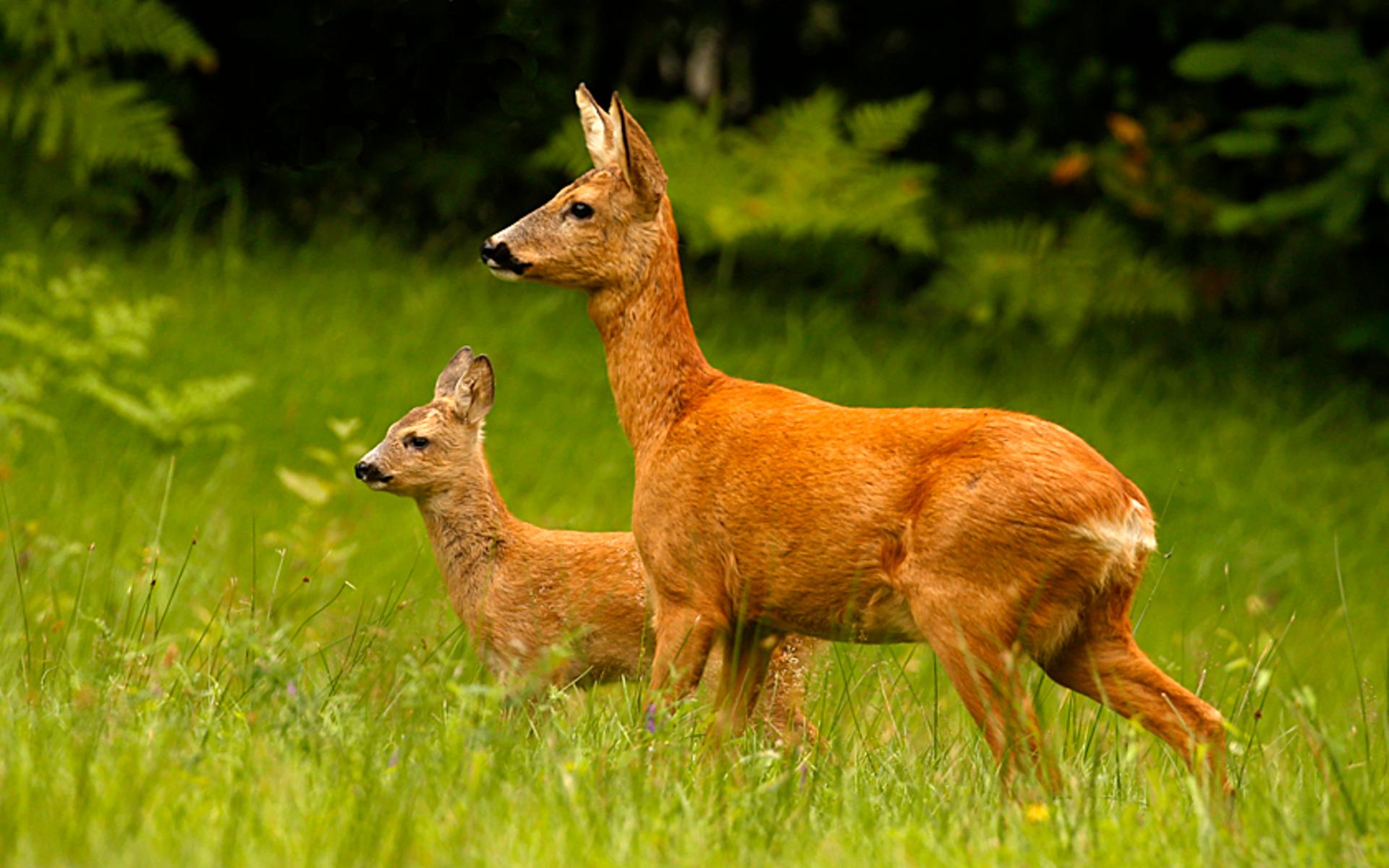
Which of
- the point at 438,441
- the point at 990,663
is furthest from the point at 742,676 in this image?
the point at 438,441

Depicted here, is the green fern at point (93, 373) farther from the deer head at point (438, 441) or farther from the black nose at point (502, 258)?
the black nose at point (502, 258)

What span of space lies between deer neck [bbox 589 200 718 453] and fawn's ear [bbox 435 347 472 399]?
989 mm

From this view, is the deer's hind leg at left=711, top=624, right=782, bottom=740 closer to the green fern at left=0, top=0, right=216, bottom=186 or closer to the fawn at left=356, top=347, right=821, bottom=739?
the fawn at left=356, top=347, right=821, bottom=739

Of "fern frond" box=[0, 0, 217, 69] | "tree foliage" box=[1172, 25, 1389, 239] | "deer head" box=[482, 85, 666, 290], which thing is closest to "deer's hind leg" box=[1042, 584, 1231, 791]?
"deer head" box=[482, 85, 666, 290]

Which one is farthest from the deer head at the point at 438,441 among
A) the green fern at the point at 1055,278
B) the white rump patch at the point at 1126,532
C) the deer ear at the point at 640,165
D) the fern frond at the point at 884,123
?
the fern frond at the point at 884,123

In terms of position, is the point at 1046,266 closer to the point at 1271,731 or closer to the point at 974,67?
the point at 974,67

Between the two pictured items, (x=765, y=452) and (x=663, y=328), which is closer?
(x=765, y=452)

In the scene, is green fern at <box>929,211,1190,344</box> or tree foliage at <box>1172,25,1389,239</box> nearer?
tree foliage at <box>1172,25,1389,239</box>

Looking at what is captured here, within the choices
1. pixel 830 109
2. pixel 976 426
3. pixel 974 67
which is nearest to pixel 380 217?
pixel 830 109

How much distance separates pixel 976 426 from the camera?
4.35m

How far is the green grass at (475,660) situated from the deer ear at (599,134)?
137cm

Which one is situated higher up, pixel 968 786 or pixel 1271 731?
pixel 968 786

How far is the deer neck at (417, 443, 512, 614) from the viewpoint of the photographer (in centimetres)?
572

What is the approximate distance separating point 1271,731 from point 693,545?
106 inches
